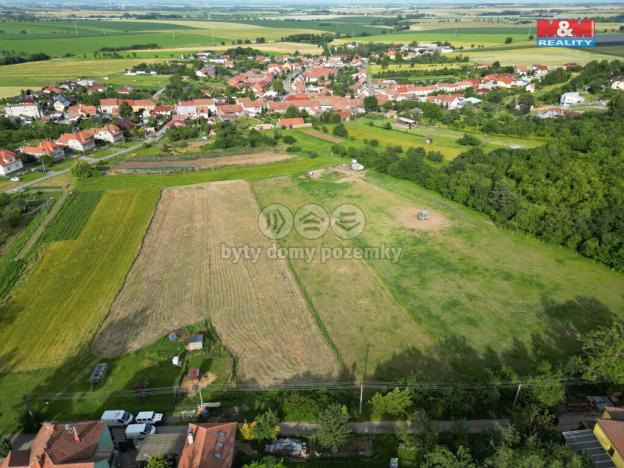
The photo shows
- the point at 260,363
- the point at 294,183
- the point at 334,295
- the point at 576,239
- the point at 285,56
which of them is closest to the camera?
the point at 260,363

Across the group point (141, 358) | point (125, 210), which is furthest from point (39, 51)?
point (141, 358)

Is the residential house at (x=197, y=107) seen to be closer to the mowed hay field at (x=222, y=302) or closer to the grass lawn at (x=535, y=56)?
the mowed hay field at (x=222, y=302)

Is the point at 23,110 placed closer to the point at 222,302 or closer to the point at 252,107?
the point at 252,107

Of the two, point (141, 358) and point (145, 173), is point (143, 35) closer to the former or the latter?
point (145, 173)

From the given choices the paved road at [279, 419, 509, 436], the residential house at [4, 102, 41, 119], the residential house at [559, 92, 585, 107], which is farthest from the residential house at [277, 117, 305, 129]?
the paved road at [279, 419, 509, 436]

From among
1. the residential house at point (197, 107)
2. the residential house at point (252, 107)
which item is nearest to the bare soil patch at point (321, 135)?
the residential house at point (252, 107)

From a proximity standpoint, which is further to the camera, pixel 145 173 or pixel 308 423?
pixel 145 173
